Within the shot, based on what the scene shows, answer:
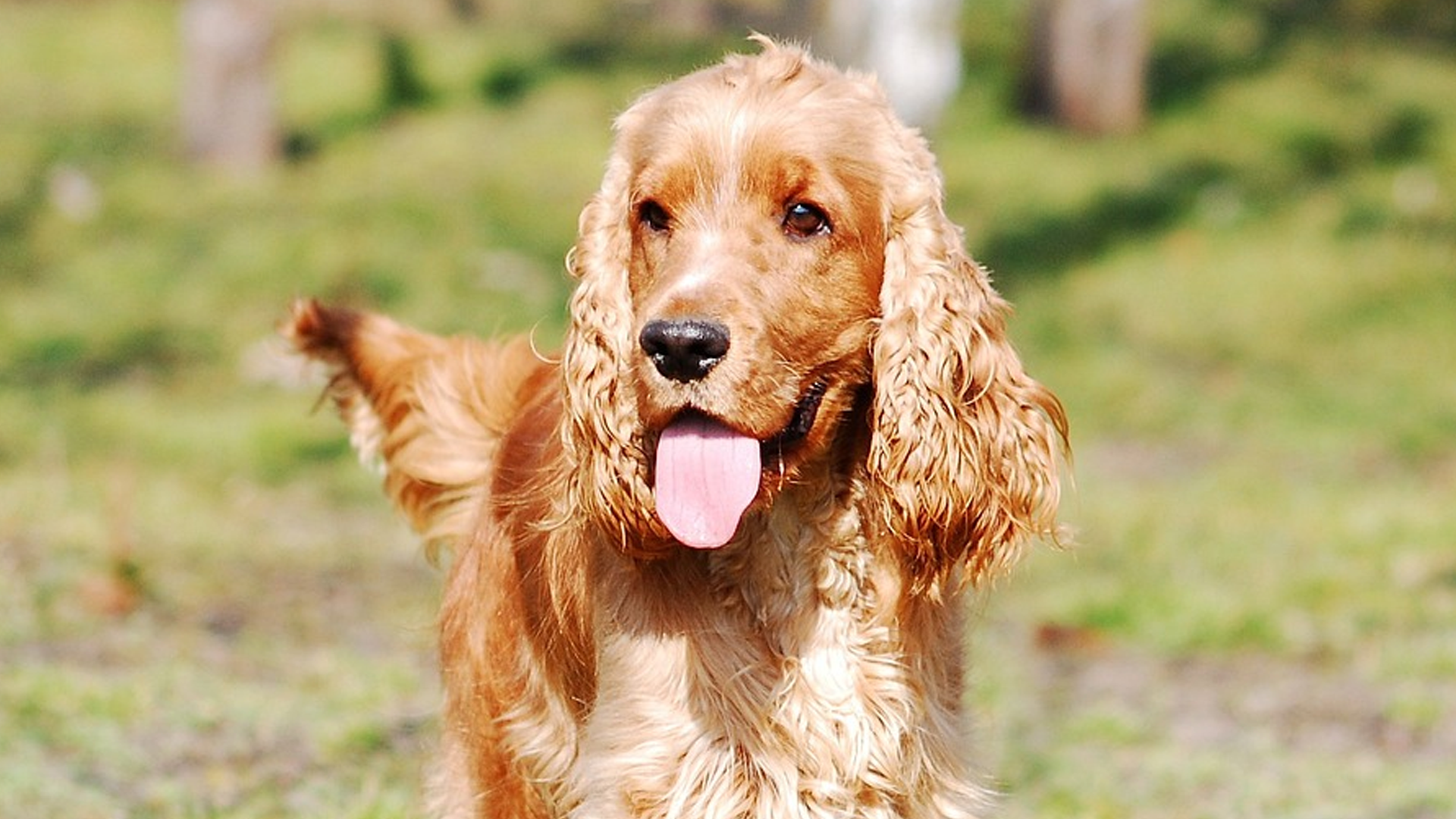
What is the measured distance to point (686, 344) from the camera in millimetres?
3764

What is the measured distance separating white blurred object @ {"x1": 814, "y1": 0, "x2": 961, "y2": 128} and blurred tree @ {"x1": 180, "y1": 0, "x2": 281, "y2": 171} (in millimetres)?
5683

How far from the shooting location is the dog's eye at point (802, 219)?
4.04 meters

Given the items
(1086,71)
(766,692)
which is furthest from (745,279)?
(1086,71)

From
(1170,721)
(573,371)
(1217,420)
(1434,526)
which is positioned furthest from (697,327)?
(1217,420)

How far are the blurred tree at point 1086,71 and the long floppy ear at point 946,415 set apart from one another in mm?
16201

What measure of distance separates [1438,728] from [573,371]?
4693mm

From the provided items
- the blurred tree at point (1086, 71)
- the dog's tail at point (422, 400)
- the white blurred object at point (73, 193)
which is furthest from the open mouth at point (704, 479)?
the blurred tree at point (1086, 71)

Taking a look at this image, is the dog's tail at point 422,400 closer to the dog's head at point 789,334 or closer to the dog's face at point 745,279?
the dog's head at point 789,334

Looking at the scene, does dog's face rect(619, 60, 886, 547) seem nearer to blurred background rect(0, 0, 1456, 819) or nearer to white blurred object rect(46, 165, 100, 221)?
blurred background rect(0, 0, 1456, 819)

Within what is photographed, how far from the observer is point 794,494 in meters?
4.21

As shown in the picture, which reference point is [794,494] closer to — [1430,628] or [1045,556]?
[1430,628]

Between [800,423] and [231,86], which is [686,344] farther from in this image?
[231,86]

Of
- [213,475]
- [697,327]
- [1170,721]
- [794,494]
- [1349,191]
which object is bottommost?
[1349,191]

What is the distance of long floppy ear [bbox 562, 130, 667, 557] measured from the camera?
4.06 m
